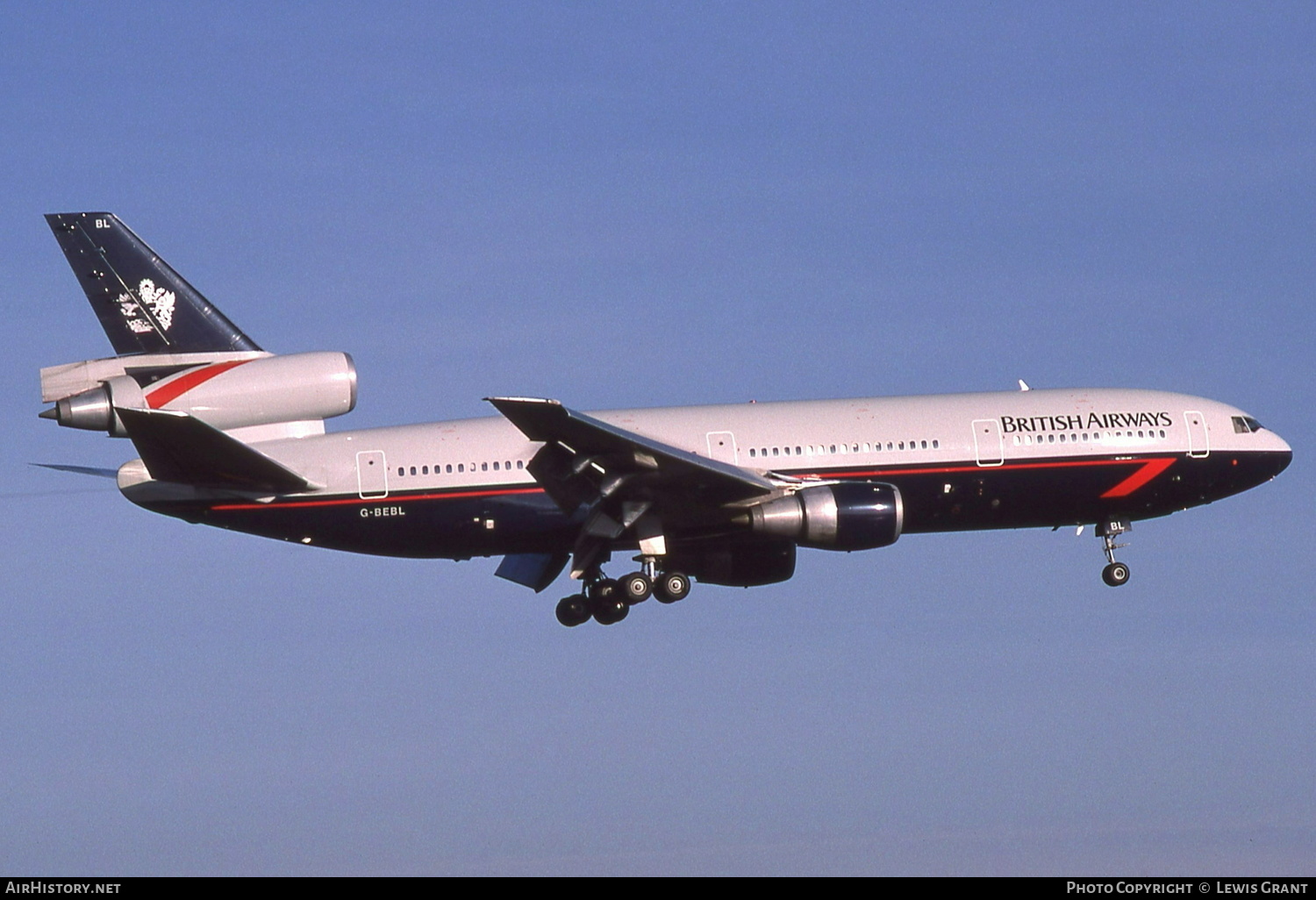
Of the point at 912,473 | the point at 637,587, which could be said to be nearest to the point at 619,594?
the point at 637,587

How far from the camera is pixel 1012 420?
40.8 metres

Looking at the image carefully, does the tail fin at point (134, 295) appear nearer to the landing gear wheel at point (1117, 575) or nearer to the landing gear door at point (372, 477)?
the landing gear door at point (372, 477)

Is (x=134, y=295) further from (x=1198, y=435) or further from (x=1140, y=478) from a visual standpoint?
(x=1198, y=435)

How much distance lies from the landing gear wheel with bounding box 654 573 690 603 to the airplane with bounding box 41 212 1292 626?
53 mm

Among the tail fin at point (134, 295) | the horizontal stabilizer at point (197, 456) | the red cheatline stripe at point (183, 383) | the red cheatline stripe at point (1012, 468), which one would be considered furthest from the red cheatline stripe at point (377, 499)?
the red cheatline stripe at point (1012, 468)

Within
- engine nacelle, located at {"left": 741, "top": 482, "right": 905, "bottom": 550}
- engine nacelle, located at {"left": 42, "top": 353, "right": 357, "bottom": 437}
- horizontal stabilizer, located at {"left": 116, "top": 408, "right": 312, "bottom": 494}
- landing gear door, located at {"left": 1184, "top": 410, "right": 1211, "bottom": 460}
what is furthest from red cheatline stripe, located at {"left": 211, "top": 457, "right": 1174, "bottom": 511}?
engine nacelle, located at {"left": 741, "top": 482, "right": 905, "bottom": 550}

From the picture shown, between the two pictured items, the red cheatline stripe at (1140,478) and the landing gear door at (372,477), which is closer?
the landing gear door at (372,477)

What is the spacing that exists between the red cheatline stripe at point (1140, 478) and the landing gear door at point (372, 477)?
16.9 m

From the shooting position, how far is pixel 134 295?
3919 centimetres

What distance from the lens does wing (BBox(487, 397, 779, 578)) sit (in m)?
36.0

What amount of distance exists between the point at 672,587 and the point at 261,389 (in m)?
10.1

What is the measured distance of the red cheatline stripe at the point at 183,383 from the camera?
37.0 m
